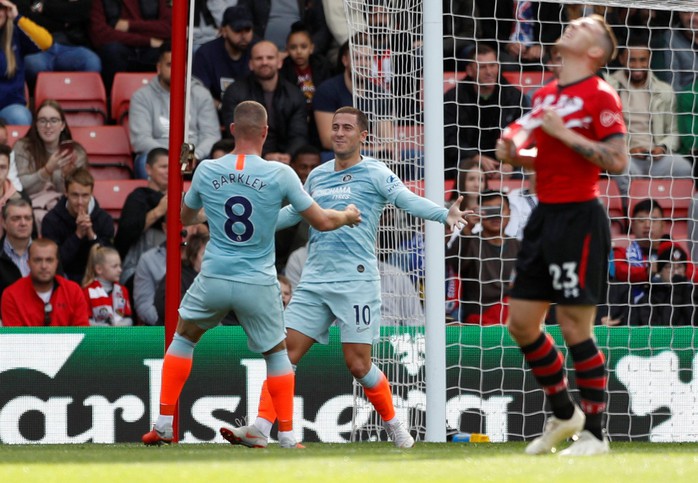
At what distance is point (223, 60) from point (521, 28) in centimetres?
310


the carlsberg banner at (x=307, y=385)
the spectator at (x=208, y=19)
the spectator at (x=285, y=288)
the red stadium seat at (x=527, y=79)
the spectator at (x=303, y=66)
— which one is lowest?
the carlsberg banner at (x=307, y=385)

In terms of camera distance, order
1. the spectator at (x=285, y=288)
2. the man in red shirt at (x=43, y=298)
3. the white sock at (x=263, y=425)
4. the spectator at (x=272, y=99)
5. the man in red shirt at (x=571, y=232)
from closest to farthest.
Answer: the man in red shirt at (x=571, y=232), the white sock at (x=263, y=425), the man in red shirt at (x=43, y=298), the spectator at (x=285, y=288), the spectator at (x=272, y=99)

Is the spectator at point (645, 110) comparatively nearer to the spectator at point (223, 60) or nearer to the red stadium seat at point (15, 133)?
the spectator at point (223, 60)

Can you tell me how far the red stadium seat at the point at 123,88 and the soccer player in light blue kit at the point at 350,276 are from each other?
535 centimetres

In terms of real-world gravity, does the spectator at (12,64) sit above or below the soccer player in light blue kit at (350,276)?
above

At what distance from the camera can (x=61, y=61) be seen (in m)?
12.9

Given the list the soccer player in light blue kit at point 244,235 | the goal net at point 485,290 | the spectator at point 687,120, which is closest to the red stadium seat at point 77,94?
the goal net at point 485,290

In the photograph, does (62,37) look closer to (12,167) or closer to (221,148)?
(12,167)

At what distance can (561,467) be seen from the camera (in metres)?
5.14

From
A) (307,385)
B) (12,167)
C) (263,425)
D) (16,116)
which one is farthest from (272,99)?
(263,425)

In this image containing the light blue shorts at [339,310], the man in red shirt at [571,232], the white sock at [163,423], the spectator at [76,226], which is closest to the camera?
the man in red shirt at [571,232]

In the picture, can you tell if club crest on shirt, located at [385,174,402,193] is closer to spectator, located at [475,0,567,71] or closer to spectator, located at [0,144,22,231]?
spectator, located at [0,144,22,231]

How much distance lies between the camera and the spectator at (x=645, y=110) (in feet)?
38.2

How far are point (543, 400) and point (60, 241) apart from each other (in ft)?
14.7
